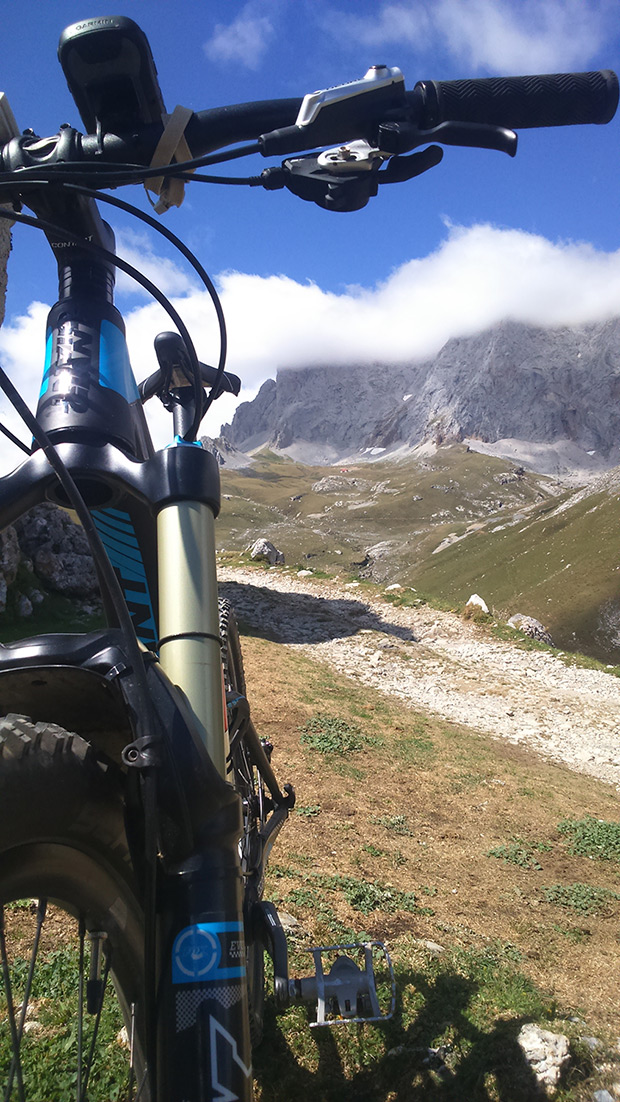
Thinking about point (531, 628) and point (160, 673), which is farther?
point (531, 628)

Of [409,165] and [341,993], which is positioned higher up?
[409,165]

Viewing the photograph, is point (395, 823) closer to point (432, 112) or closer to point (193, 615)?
point (193, 615)

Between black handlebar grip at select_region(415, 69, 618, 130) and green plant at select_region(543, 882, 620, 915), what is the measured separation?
6.64 m

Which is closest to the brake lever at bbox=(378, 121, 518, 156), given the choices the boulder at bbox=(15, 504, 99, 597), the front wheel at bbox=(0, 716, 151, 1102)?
the front wheel at bbox=(0, 716, 151, 1102)

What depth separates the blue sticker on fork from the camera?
6.81ft

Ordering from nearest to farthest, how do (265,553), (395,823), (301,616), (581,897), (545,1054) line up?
1. (545,1054)
2. (581,897)
3. (395,823)
4. (301,616)
5. (265,553)

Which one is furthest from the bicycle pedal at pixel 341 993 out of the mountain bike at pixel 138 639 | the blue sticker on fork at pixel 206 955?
the blue sticker on fork at pixel 206 955

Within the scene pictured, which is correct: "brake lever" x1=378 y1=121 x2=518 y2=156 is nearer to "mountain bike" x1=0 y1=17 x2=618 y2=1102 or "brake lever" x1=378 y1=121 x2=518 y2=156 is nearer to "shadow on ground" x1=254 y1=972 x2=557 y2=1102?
"mountain bike" x1=0 y1=17 x2=618 y2=1102

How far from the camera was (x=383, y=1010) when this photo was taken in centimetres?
411

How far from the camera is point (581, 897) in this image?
6.65m

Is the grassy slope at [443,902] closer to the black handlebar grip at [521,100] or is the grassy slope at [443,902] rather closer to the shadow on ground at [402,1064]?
the shadow on ground at [402,1064]

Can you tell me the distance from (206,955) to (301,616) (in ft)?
62.3

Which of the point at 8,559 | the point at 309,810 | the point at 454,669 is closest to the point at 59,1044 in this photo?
the point at 309,810

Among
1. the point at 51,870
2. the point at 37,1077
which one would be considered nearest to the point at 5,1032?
the point at 37,1077
